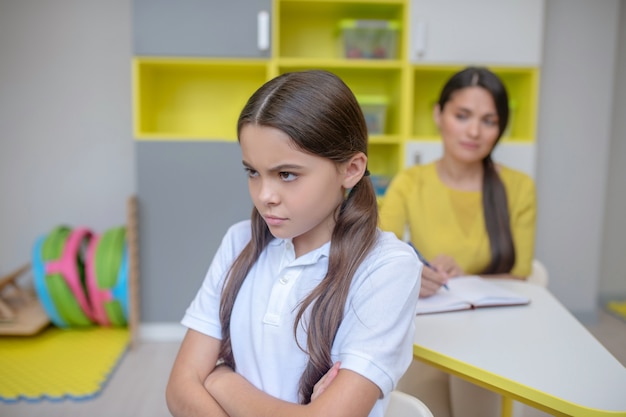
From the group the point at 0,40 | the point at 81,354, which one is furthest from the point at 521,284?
the point at 0,40

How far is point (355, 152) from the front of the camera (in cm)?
94

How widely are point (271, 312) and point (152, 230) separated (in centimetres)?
167

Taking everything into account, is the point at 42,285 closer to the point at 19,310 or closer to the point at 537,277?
the point at 19,310

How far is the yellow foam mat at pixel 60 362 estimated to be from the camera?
2014mm

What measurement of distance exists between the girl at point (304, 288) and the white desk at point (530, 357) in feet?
0.50

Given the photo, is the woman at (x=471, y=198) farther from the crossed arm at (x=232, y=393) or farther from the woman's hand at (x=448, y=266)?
the crossed arm at (x=232, y=393)

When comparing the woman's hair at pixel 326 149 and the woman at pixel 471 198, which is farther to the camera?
the woman at pixel 471 198

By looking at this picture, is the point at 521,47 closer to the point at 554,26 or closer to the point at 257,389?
the point at 554,26

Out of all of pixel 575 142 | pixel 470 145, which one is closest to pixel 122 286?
pixel 470 145

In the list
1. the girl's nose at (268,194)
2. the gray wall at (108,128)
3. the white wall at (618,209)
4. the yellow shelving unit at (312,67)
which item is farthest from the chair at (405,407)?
the gray wall at (108,128)

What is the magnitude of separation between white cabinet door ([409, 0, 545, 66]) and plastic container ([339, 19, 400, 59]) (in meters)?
0.12

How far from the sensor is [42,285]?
2467 mm

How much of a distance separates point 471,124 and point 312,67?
3.42 ft

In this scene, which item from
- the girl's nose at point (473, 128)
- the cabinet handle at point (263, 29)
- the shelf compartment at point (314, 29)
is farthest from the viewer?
the shelf compartment at point (314, 29)
